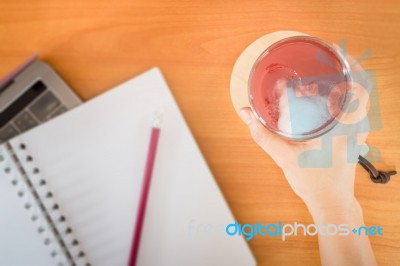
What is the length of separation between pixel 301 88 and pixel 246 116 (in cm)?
8

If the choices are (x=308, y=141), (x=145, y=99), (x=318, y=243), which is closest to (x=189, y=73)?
(x=145, y=99)

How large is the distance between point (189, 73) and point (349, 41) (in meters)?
0.21

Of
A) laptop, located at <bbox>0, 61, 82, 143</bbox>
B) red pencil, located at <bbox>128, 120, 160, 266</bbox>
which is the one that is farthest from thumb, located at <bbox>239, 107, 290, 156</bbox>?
laptop, located at <bbox>0, 61, 82, 143</bbox>

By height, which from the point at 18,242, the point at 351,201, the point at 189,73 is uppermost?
the point at 189,73

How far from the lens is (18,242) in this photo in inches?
20.4

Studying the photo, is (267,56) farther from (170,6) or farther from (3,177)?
(3,177)

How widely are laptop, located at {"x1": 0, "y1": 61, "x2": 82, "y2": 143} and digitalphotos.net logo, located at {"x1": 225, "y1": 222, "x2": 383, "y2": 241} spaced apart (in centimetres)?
27

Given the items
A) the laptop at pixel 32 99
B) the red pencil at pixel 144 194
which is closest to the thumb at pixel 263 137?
the red pencil at pixel 144 194

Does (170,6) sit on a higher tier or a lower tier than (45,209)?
higher

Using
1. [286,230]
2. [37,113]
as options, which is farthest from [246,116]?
[37,113]

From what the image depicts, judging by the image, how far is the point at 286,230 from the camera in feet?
1.69

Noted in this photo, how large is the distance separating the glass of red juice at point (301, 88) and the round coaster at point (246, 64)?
2 cm

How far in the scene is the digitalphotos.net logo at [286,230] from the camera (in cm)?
51

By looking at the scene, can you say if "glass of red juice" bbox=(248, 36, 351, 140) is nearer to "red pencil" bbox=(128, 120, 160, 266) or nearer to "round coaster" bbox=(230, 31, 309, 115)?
"round coaster" bbox=(230, 31, 309, 115)
